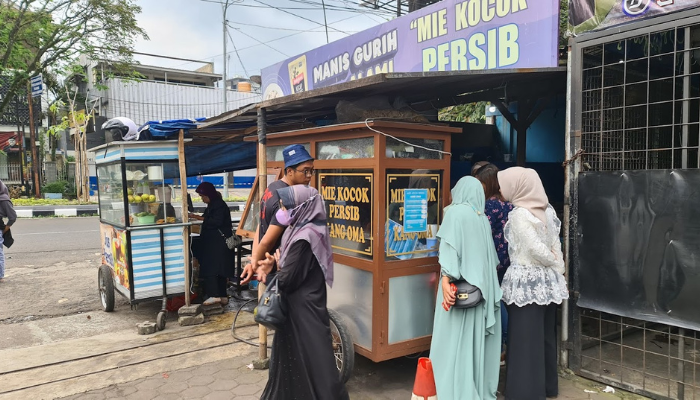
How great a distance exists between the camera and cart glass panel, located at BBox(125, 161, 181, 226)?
538 cm

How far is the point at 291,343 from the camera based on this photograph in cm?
295

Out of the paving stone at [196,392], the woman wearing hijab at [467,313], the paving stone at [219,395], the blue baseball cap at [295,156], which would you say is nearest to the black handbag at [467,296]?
the woman wearing hijab at [467,313]

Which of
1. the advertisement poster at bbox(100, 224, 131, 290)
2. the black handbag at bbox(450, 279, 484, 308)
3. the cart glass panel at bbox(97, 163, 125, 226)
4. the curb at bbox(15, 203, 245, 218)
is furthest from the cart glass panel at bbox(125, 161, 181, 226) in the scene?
the curb at bbox(15, 203, 245, 218)

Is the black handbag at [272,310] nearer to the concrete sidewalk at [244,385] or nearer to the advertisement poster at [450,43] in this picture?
the concrete sidewalk at [244,385]

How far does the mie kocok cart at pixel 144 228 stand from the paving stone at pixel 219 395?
1840 mm

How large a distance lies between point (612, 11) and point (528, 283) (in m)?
2.22

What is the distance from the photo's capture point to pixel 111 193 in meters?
5.84

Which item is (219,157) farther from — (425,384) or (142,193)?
(425,384)

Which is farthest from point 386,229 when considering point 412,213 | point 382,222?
point 412,213

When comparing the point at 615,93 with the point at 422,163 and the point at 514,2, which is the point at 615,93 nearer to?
the point at 514,2

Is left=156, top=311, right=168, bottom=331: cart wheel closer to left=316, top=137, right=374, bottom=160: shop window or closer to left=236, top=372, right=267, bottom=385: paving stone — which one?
left=236, top=372, right=267, bottom=385: paving stone

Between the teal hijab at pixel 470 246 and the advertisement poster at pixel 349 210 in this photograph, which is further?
the advertisement poster at pixel 349 210

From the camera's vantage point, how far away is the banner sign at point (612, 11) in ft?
10.6

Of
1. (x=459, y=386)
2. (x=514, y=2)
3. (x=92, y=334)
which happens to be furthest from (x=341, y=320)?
(x=514, y=2)
